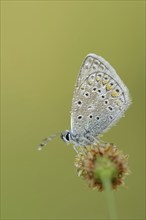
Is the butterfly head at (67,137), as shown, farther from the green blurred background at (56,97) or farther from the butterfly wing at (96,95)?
the green blurred background at (56,97)

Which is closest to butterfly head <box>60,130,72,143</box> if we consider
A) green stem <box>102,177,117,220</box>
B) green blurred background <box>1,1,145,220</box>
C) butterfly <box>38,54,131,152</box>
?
butterfly <box>38,54,131,152</box>

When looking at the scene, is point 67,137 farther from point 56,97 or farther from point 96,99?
point 56,97

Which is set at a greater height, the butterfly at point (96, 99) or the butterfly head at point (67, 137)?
the butterfly at point (96, 99)

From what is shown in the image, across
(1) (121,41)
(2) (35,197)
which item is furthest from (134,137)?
(1) (121,41)

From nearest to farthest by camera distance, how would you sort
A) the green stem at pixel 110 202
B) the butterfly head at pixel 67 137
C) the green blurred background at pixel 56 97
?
the green stem at pixel 110 202, the butterfly head at pixel 67 137, the green blurred background at pixel 56 97

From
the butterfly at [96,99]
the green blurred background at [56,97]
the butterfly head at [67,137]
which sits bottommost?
the butterfly head at [67,137]

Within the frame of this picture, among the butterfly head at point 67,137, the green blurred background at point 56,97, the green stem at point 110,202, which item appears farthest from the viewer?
the green blurred background at point 56,97

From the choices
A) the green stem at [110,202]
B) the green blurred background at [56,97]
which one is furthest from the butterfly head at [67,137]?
the green blurred background at [56,97]
